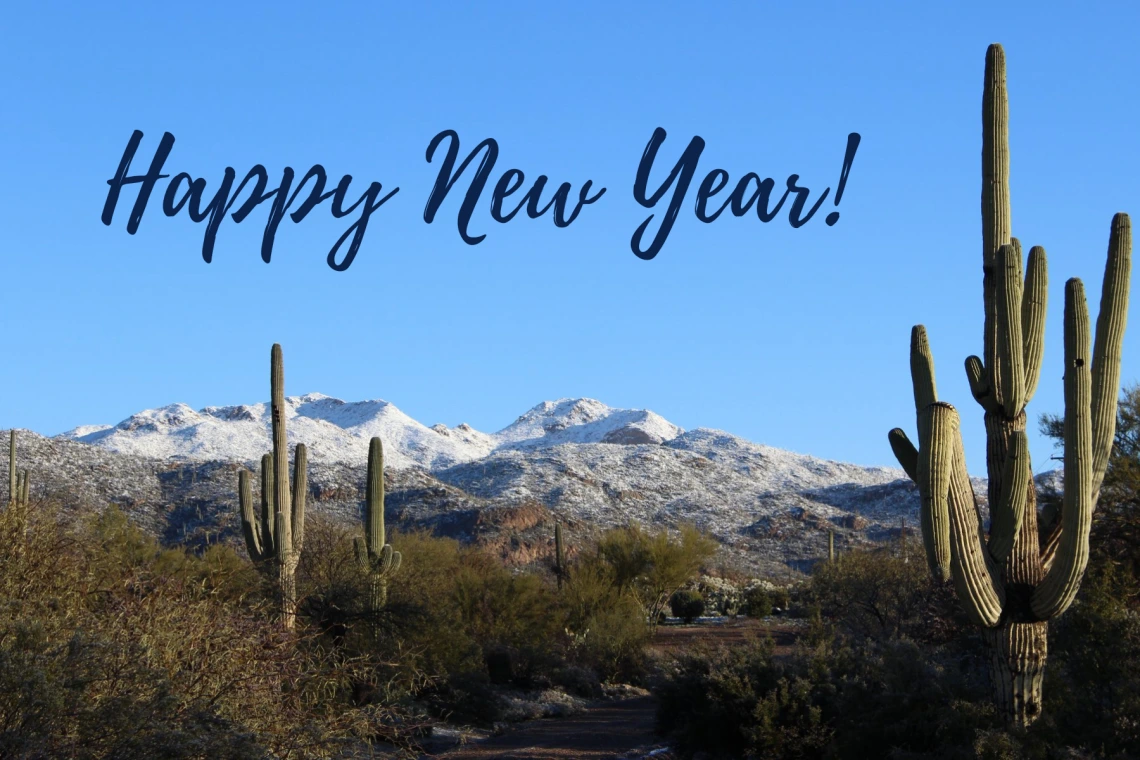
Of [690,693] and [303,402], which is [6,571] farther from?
[303,402]

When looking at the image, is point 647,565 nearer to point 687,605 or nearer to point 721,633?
point 721,633

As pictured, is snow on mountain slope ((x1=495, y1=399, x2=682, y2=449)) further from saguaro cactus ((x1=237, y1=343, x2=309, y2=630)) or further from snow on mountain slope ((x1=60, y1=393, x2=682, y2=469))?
saguaro cactus ((x1=237, y1=343, x2=309, y2=630))

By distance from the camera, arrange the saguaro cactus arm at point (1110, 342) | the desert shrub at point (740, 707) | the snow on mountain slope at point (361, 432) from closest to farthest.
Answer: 1. the saguaro cactus arm at point (1110, 342)
2. the desert shrub at point (740, 707)
3. the snow on mountain slope at point (361, 432)

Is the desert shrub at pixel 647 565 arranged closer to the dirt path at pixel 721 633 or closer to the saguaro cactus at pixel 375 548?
the dirt path at pixel 721 633

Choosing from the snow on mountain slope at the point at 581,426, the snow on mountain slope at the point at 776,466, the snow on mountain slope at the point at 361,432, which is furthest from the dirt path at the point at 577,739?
the snow on mountain slope at the point at 581,426

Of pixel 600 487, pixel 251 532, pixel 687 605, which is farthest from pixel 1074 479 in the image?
pixel 600 487

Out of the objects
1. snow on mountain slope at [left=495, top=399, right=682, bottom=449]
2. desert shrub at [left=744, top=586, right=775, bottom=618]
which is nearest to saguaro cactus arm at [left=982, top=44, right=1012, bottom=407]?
desert shrub at [left=744, top=586, right=775, bottom=618]
